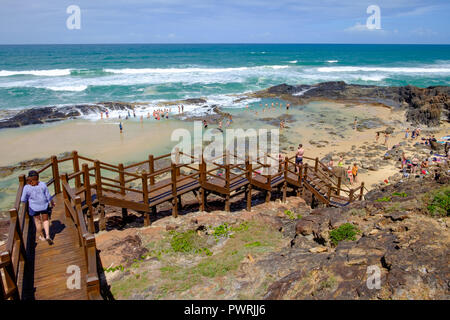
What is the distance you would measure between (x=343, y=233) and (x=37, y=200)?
7687 mm

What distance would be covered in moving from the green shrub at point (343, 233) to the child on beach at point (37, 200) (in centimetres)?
714

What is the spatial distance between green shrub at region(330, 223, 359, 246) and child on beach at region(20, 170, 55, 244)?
7.14 metres

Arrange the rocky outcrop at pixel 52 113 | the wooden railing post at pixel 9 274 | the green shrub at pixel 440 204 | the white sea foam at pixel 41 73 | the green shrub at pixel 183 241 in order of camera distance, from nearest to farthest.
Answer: the wooden railing post at pixel 9 274, the green shrub at pixel 440 204, the green shrub at pixel 183 241, the rocky outcrop at pixel 52 113, the white sea foam at pixel 41 73

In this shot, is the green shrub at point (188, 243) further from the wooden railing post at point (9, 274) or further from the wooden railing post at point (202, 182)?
the wooden railing post at point (9, 274)

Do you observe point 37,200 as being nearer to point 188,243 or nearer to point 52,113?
point 188,243

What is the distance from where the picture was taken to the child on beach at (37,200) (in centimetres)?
748

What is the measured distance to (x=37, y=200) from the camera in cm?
757

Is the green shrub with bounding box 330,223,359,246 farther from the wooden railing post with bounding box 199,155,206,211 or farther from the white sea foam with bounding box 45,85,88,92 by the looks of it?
the white sea foam with bounding box 45,85,88,92

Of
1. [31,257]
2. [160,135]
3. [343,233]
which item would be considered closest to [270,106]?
[160,135]

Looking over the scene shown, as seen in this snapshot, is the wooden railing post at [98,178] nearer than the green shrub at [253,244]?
No

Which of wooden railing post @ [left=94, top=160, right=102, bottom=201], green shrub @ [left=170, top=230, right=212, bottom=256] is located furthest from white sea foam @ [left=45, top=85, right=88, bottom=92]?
green shrub @ [left=170, top=230, right=212, bottom=256]

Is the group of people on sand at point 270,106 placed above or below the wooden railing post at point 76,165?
above

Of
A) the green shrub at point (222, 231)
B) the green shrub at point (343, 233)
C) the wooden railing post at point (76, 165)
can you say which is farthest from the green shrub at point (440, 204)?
the wooden railing post at point (76, 165)
